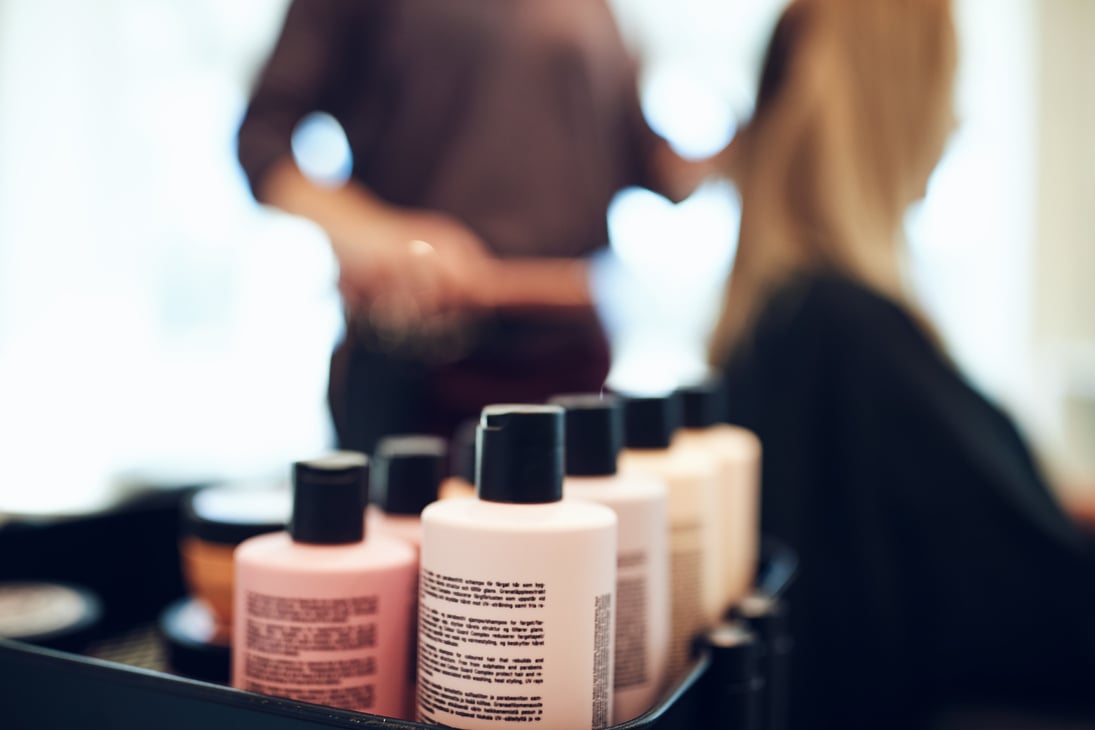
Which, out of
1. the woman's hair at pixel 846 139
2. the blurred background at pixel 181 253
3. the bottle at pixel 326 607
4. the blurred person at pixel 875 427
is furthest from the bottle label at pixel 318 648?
the blurred background at pixel 181 253

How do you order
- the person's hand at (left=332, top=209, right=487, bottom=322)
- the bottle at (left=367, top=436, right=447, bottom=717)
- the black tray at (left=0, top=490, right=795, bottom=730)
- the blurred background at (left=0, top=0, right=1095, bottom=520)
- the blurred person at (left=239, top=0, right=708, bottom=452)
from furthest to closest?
the blurred background at (left=0, top=0, right=1095, bottom=520) < the blurred person at (left=239, top=0, right=708, bottom=452) < the person's hand at (left=332, top=209, right=487, bottom=322) < the bottle at (left=367, top=436, right=447, bottom=717) < the black tray at (left=0, top=490, right=795, bottom=730)

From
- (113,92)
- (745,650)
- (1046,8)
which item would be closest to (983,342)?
(1046,8)

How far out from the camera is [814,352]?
71 centimetres

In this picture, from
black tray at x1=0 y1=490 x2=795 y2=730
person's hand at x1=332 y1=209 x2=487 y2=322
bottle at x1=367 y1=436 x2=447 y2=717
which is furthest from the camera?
person's hand at x1=332 y1=209 x2=487 y2=322

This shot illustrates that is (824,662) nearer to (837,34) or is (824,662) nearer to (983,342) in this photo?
(837,34)

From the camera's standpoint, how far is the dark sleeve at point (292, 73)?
81 cm

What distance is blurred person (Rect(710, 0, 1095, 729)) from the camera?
0.64 m

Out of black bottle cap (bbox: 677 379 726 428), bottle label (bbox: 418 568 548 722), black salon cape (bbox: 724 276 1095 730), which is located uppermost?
black bottle cap (bbox: 677 379 726 428)

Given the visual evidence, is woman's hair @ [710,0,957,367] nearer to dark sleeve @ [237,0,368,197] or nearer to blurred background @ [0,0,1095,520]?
blurred background @ [0,0,1095,520]

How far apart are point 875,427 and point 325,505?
50 cm

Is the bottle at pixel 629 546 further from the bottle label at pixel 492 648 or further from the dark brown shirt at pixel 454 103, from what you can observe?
the dark brown shirt at pixel 454 103

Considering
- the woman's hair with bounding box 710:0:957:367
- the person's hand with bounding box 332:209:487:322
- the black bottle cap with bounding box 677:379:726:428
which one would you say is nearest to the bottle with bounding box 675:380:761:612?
the black bottle cap with bounding box 677:379:726:428

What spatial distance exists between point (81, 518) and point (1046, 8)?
251 centimetres

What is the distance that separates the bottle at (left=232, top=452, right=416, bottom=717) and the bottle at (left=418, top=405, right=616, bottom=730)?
21 mm
